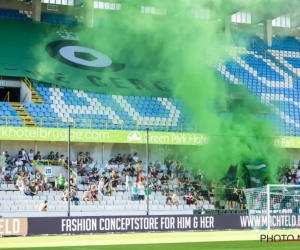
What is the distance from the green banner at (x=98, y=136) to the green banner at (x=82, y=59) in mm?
4844

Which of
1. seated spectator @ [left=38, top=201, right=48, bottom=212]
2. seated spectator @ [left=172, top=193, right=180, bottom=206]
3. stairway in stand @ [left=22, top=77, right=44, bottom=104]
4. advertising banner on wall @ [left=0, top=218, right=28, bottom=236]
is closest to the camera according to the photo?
advertising banner on wall @ [left=0, top=218, right=28, bottom=236]

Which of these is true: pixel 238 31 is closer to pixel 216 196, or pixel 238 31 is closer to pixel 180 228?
pixel 216 196

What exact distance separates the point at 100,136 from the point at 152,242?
44.3ft

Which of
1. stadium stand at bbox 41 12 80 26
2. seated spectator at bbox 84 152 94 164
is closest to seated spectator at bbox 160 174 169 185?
seated spectator at bbox 84 152 94 164

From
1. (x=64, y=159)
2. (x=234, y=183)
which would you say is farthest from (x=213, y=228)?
(x=64, y=159)

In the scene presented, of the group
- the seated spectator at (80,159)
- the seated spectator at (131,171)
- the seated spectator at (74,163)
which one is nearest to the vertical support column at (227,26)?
the seated spectator at (131,171)

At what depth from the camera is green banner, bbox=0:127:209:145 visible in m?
33.8

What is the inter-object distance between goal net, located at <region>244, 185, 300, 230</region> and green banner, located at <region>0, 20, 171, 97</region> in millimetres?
12240

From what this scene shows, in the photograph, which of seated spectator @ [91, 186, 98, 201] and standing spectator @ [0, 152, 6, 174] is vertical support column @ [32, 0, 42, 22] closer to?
standing spectator @ [0, 152, 6, 174]

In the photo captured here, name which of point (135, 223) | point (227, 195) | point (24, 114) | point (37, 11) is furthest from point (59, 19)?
point (135, 223)

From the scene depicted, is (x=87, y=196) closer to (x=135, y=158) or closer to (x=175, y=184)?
(x=175, y=184)

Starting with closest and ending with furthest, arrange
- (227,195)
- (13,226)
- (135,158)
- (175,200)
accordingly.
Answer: (13,226) < (175,200) < (227,195) < (135,158)

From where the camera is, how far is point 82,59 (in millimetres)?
42906

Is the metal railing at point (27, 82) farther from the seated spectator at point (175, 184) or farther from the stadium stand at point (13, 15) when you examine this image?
the seated spectator at point (175, 184)
